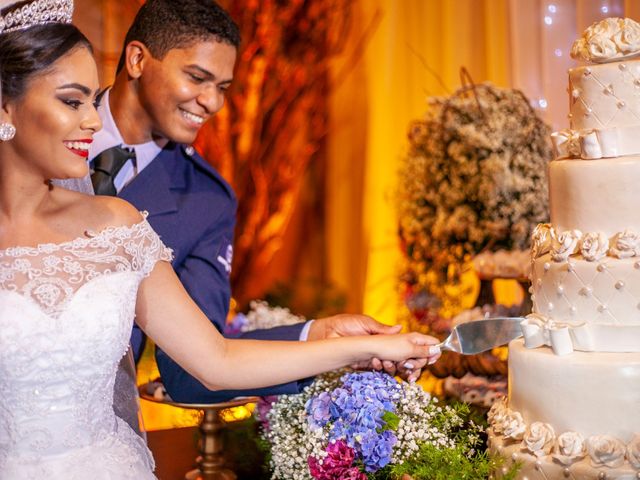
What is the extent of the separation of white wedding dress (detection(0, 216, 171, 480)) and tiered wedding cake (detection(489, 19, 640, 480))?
0.98m

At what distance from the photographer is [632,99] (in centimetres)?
228

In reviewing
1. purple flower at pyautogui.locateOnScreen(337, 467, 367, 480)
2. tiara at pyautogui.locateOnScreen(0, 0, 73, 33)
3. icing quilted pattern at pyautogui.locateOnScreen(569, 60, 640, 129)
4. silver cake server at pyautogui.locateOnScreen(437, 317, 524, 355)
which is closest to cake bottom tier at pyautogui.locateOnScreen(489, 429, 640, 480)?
silver cake server at pyautogui.locateOnScreen(437, 317, 524, 355)

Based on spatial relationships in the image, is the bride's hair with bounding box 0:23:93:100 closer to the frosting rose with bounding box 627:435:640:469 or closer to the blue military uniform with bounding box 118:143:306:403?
the blue military uniform with bounding box 118:143:306:403

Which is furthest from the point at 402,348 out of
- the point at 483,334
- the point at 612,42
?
the point at 612,42

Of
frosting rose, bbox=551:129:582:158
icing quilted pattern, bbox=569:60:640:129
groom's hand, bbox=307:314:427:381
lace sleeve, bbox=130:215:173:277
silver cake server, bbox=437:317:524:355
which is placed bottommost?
groom's hand, bbox=307:314:427:381

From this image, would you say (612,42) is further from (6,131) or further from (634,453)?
(6,131)

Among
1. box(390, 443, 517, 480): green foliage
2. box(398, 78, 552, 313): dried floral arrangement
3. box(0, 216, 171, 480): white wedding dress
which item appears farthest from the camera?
box(398, 78, 552, 313): dried floral arrangement

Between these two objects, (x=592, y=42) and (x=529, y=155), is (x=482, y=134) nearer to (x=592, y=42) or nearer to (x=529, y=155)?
(x=529, y=155)

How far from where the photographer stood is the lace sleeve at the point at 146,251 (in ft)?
7.64

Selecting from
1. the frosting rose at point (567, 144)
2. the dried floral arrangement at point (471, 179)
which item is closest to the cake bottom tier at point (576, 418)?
the frosting rose at point (567, 144)

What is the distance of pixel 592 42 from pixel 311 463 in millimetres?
1298

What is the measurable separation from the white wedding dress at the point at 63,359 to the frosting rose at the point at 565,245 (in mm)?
1063

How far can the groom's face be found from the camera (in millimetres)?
3139

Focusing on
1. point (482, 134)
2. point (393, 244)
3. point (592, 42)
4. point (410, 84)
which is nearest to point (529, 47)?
point (482, 134)
